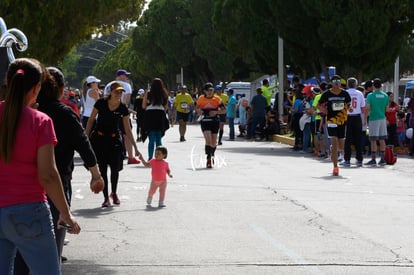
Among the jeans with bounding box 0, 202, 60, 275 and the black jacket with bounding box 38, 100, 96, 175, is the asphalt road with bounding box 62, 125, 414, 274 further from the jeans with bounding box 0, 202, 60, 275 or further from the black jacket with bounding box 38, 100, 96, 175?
the jeans with bounding box 0, 202, 60, 275

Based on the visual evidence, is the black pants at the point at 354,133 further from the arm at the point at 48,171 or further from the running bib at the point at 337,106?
the arm at the point at 48,171

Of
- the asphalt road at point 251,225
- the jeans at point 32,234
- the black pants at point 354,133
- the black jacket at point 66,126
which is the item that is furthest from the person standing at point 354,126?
the jeans at point 32,234

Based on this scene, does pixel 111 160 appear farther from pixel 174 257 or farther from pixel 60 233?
pixel 60 233

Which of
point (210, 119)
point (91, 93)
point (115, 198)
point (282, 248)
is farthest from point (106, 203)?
point (210, 119)

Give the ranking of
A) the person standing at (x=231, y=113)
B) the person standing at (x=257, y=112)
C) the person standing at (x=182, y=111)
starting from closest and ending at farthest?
1. the person standing at (x=182, y=111)
2. the person standing at (x=257, y=112)
3. the person standing at (x=231, y=113)

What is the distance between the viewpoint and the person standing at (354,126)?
19.8 metres

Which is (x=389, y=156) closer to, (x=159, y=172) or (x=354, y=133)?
(x=354, y=133)

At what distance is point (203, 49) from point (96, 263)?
189ft

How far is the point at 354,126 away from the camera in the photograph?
66.0 ft

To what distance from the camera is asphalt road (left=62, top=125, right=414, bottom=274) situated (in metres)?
8.73

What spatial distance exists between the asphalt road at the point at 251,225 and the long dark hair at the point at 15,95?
3.32m

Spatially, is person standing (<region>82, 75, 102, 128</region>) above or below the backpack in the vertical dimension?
above

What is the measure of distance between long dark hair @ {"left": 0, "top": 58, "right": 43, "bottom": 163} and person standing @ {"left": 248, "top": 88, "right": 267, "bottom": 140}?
83.4ft

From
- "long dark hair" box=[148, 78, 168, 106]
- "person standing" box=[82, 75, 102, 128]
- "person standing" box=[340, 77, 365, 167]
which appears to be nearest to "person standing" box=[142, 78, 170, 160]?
"long dark hair" box=[148, 78, 168, 106]
